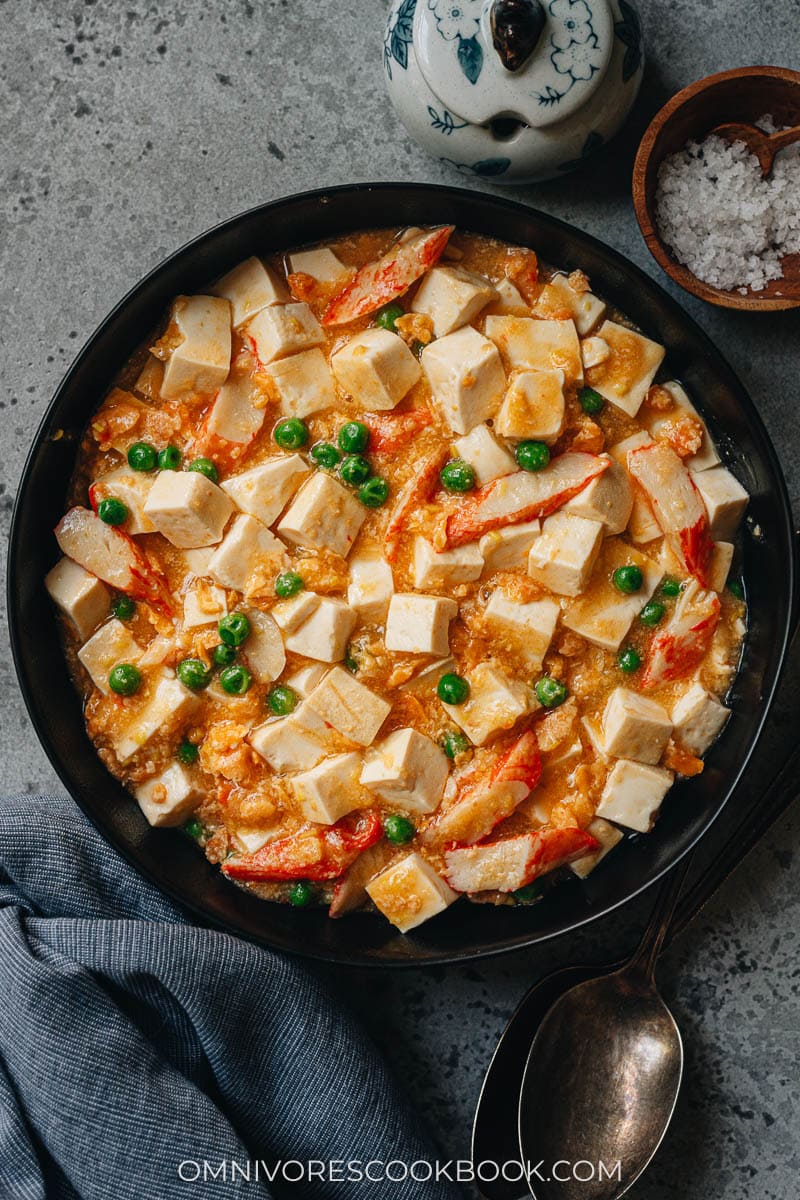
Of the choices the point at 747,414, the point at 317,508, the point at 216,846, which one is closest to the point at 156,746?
the point at 216,846

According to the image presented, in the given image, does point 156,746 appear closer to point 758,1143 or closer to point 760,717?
point 760,717

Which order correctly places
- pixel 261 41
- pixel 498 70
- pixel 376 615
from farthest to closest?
pixel 261 41 → pixel 376 615 → pixel 498 70

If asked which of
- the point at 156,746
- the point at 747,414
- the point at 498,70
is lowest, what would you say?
the point at 156,746

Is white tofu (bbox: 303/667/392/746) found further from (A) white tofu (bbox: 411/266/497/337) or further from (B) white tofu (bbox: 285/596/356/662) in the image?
(A) white tofu (bbox: 411/266/497/337)

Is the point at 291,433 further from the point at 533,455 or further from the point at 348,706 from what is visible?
the point at 348,706

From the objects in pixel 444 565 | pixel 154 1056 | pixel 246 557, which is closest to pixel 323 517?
pixel 246 557

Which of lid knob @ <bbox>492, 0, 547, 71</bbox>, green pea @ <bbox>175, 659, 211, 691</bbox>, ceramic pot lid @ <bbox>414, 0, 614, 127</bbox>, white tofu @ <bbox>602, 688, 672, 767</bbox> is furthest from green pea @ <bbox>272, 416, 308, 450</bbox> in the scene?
white tofu @ <bbox>602, 688, 672, 767</bbox>
